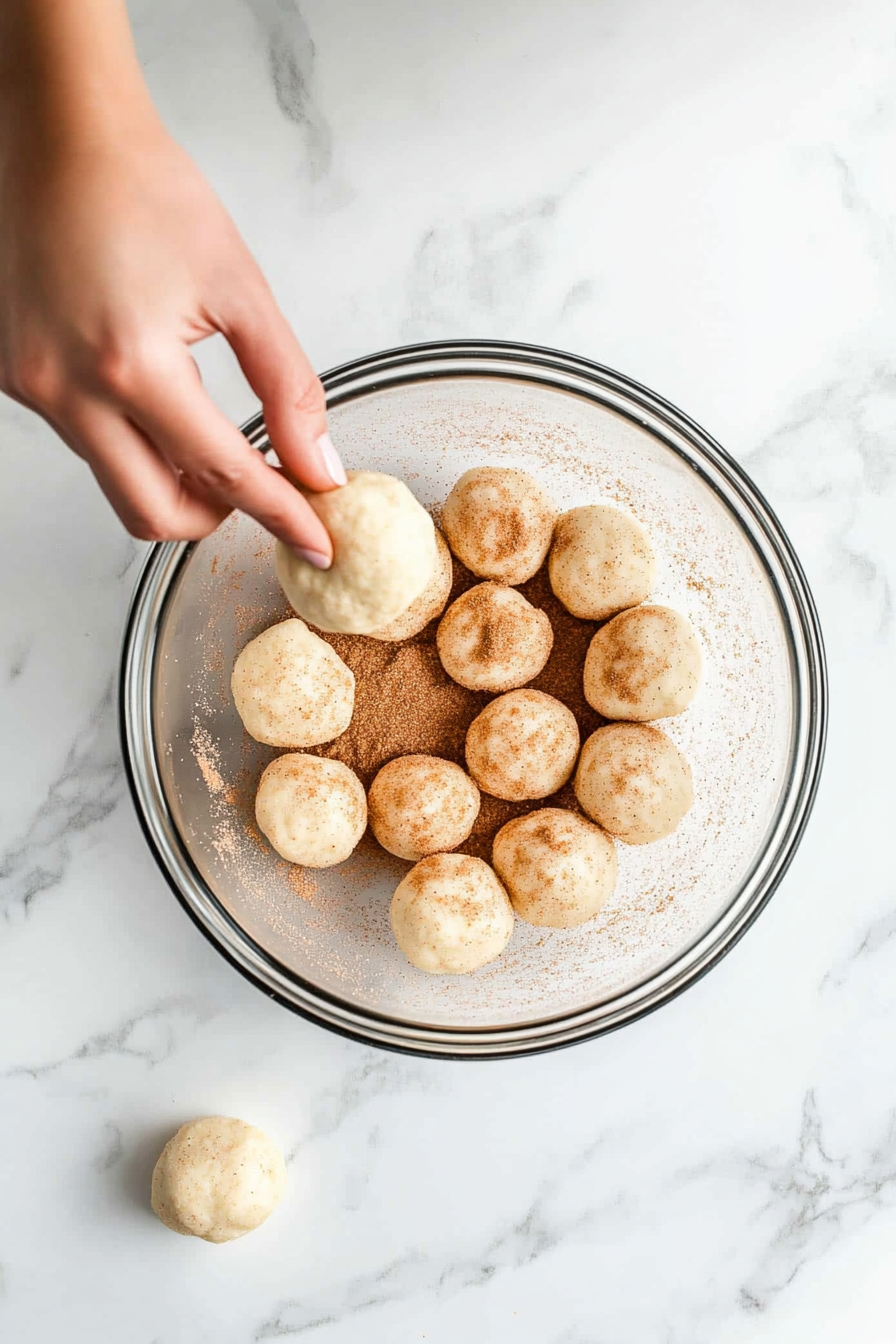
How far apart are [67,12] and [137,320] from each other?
267 mm

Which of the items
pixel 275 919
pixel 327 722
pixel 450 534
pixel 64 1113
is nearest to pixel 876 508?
pixel 450 534

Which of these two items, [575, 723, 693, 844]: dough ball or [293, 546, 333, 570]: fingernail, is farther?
[575, 723, 693, 844]: dough ball

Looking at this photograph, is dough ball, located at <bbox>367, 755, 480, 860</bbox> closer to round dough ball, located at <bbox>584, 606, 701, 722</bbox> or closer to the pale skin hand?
round dough ball, located at <bbox>584, 606, 701, 722</bbox>

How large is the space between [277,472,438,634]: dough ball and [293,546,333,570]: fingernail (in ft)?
0.10

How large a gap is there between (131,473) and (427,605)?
452mm

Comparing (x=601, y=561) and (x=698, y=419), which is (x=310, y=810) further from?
(x=698, y=419)

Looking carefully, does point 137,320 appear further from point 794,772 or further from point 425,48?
point 794,772

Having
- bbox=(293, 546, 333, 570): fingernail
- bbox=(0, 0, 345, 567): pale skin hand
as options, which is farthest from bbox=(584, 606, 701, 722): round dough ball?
bbox=(0, 0, 345, 567): pale skin hand

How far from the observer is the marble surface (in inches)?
51.5

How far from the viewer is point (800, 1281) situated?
1365 mm

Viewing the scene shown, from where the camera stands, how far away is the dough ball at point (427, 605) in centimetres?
118

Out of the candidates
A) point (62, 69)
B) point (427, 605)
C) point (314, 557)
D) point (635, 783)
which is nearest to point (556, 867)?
point (635, 783)

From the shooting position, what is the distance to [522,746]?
3.81 feet

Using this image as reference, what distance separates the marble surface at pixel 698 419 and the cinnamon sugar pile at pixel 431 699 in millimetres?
339
